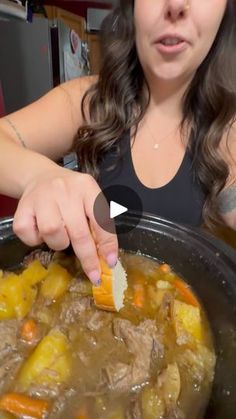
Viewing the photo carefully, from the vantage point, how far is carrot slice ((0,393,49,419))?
66 centimetres

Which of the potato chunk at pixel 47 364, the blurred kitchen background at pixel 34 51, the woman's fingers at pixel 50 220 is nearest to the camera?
the woman's fingers at pixel 50 220

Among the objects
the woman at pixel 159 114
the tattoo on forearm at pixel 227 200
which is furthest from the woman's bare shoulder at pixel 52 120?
the tattoo on forearm at pixel 227 200

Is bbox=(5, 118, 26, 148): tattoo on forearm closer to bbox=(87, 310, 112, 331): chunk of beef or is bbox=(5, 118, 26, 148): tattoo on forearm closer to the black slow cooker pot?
the black slow cooker pot

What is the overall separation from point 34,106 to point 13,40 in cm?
213

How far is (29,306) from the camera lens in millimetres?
855

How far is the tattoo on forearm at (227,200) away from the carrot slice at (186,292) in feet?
1.09

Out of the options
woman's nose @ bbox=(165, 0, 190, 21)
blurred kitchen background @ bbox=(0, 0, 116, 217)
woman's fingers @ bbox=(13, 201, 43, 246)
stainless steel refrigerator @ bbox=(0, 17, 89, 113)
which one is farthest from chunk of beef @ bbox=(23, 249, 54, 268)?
stainless steel refrigerator @ bbox=(0, 17, 89, 113)

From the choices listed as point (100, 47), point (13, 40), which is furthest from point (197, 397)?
point (13, 40)

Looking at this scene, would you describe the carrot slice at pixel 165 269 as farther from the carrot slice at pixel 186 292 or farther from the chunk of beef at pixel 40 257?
the chunk of beef at pixel 40 257

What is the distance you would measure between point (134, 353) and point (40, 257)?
34 centimetres

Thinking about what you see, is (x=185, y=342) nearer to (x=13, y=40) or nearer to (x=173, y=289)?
(x=173, y=289)

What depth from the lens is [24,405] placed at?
2.18 feet

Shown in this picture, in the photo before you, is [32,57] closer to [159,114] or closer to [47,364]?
[159,114]

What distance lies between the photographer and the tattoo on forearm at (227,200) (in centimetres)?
118
